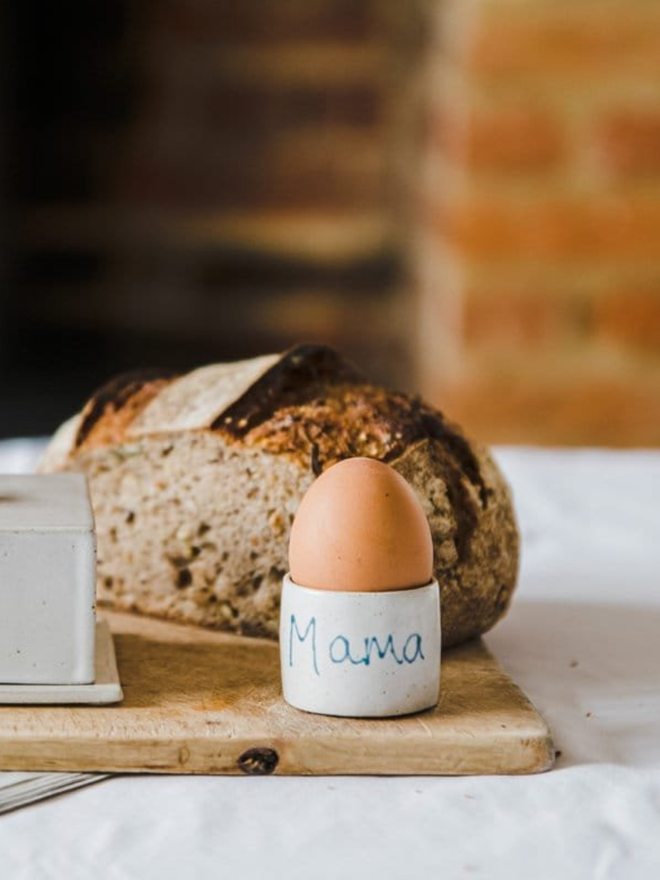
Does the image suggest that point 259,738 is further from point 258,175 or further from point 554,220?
→ point 258,175

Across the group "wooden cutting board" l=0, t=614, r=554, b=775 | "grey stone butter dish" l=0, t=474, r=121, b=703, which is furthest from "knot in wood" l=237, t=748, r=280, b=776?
"grey stone butter dish" l=0, t=474, r=121, b=703

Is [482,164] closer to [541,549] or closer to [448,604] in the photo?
[541,549]

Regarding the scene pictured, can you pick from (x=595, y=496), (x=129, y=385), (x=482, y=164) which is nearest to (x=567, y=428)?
(x=482, y=164)

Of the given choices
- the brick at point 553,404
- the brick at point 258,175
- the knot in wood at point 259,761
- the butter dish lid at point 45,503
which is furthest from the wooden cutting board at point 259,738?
the brick at point 258,175

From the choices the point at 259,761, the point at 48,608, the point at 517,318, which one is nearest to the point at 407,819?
the point at 259,761

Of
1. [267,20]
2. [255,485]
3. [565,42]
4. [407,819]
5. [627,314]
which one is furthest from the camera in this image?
[267,20]

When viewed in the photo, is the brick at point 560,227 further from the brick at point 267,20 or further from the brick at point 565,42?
the brick at point 267,20
